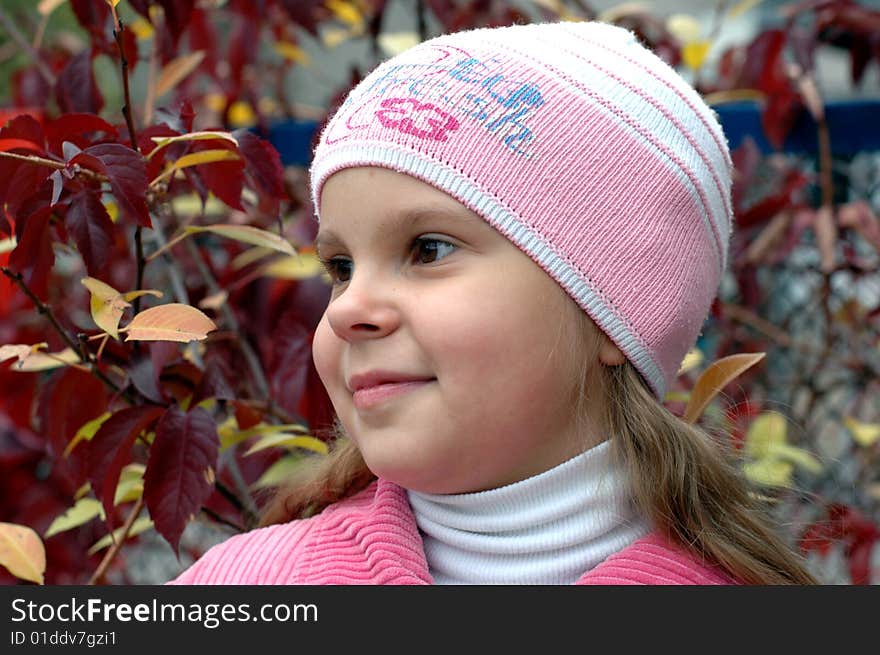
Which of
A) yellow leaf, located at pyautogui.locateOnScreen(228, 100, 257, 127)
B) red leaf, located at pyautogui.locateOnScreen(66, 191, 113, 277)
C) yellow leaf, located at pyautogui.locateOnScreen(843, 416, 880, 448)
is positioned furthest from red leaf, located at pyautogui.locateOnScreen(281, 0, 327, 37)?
yellow leaf, located at pyautogui.locateOnScreen(843, 416, 880, 448)

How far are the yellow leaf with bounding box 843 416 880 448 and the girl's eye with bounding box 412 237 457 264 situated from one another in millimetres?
1545

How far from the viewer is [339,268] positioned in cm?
145

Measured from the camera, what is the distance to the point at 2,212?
1.35 meters

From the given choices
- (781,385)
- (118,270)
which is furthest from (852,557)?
(118,270)

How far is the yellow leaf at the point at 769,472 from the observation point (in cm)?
166

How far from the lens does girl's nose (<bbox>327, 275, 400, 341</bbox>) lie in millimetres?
1263

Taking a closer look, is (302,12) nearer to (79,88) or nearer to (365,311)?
(79,88)

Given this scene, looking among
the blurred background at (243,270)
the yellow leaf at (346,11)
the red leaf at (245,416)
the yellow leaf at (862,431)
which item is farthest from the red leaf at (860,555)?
the yellow leaf at (346,11)

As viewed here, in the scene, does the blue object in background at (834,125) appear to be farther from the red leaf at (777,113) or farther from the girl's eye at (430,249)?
the girl's eye at (430,249)

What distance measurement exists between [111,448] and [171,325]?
0.70 feet

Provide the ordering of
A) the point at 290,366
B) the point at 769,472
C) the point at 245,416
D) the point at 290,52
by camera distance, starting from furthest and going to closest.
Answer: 1. the point at 290,52
2. the point at 769,472
3. the point at 290,366
4. the point at 245,416

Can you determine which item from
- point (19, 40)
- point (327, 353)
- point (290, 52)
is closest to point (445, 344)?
point (327, 353)
